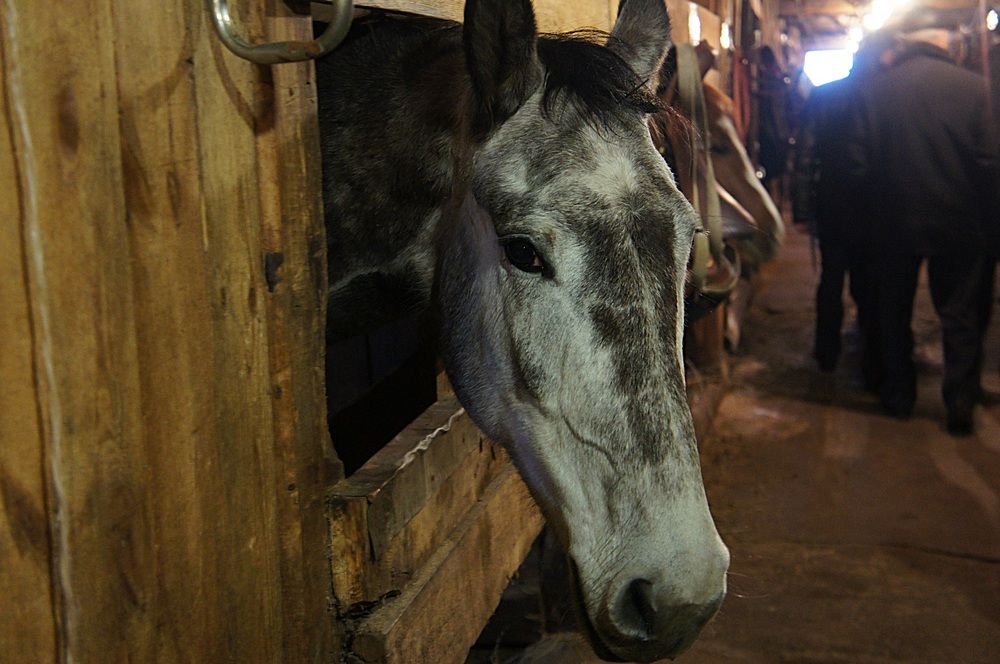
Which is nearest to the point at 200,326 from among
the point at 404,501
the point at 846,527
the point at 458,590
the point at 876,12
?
the point at 404,501

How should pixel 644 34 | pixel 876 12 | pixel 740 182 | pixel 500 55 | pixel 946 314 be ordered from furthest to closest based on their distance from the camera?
pixel 876 12 → pixel 946 314 → pixel 740 182 → pixel 644 34 → pixel 500 55

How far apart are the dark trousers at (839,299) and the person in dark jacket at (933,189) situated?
61 centimetres

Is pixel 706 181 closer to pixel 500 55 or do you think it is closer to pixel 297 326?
pixel 500 55

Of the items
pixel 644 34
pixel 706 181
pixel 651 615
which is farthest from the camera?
pixel 706 181

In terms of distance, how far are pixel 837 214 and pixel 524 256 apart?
17.5 feet

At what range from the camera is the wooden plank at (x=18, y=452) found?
981 mm

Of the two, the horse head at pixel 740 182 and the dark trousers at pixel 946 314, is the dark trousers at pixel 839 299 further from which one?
the horse head at pixel 740 182

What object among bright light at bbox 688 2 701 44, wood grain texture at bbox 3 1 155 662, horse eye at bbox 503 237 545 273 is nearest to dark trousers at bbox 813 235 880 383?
bright light at bbox 688 2 701 44

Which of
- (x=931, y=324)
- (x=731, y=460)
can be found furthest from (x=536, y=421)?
(x=931, y=324)

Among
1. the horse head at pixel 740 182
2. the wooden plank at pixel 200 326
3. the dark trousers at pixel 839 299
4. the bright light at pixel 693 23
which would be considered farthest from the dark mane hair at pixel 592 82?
the dark trousers at pixel 839 299

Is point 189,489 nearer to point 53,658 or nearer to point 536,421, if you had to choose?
point 53,658

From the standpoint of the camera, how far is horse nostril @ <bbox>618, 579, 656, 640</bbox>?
1430 mm

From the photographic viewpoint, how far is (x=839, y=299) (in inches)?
269

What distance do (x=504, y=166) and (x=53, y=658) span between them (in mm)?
1053
